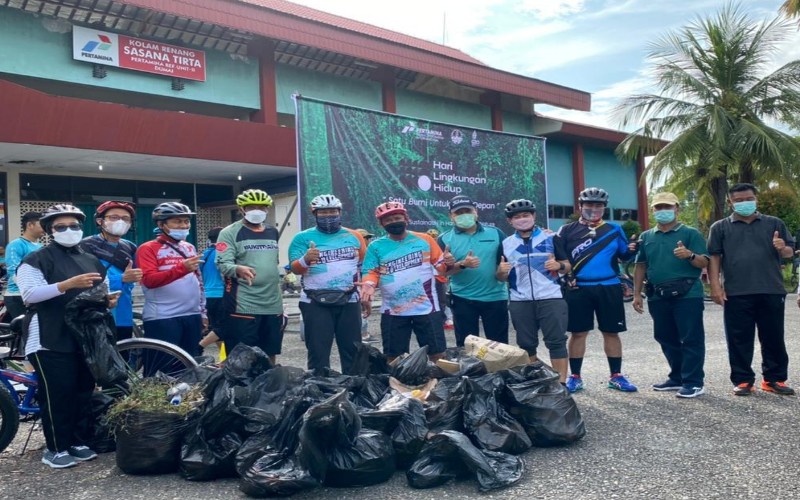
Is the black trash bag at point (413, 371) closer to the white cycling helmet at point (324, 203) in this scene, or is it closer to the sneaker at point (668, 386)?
the white cycling helmet at point (324, 203)

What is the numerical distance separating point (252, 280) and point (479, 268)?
6.42 ft

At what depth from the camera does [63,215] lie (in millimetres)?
4395

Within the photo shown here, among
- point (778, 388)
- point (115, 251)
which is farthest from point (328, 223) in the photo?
point (778, 388)

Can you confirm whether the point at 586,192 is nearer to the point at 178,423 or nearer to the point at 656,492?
the point at 656,492

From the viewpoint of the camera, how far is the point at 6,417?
4348 millimetres

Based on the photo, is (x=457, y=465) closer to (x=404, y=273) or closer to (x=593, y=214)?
(x=404, y=273)

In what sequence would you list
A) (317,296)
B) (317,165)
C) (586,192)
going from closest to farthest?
(317,296), (586,192), (317,165)

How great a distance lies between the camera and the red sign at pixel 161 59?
16234mm

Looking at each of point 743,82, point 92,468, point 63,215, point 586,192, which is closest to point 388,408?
point 92,468

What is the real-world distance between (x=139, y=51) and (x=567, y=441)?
50.7ft

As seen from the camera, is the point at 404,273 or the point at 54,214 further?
the point at 404,273

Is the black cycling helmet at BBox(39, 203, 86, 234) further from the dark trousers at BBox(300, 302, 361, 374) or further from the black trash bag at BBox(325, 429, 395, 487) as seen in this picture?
the black trash bag at BBox(325, 429, 395, 487)

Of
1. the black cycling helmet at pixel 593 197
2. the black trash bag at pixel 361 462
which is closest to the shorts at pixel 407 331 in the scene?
the black trash bag at pixel 361 462

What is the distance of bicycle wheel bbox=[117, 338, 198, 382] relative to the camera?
507 cm
